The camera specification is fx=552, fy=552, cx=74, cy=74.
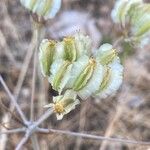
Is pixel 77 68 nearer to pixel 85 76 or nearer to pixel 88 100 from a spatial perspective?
pixel 85 76

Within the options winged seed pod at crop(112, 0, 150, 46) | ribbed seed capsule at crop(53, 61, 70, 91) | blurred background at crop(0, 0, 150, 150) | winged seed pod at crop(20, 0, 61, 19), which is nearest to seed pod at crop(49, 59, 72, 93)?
ribbed seed capsule at crop(53, 61, 70, 91)

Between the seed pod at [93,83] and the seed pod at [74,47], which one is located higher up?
the seed pod at [74,47]

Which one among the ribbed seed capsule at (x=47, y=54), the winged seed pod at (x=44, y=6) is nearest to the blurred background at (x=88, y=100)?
the winged seed pod at (x=44, y=6)

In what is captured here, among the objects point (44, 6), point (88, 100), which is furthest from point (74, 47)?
point (88, 100)

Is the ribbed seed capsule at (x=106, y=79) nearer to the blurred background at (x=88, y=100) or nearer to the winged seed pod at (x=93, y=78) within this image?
the winged seed pod at (x=93, y=78)

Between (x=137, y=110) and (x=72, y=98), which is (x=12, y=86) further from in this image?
(x=72, y=98)

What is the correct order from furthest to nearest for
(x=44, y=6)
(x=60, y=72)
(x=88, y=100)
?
(x=88, y=100)
(x=44, y=6)
(x=60, y=72)

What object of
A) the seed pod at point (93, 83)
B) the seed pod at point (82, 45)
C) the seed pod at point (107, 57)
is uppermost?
the seed pod at point (82, 45)
